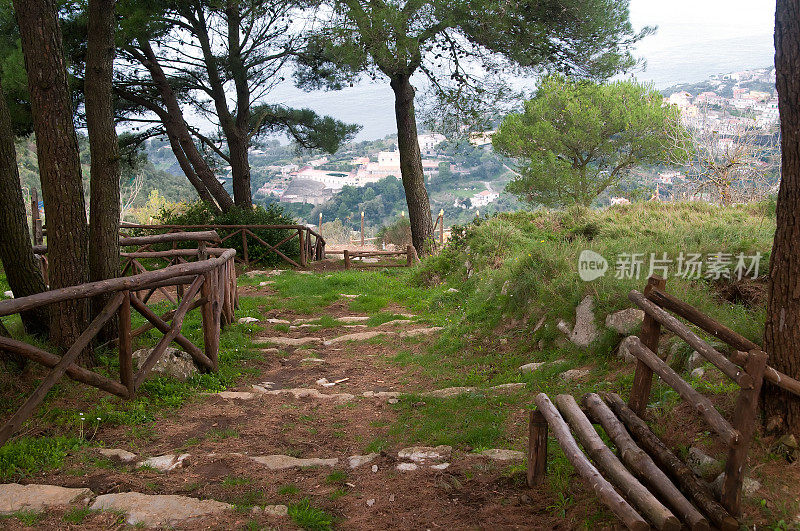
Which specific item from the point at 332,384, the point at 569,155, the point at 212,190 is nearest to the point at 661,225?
the point at 332,384

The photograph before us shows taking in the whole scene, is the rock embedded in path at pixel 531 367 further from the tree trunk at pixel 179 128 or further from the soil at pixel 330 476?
the tree trunk at pixel 179 128

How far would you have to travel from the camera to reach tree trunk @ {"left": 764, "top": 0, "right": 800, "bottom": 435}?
2.69 metres

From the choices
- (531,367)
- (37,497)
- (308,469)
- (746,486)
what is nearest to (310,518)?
(308,469)

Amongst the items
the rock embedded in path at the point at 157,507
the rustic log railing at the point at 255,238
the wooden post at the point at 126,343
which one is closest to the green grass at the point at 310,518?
the rock embedded in path at the point at 157,507

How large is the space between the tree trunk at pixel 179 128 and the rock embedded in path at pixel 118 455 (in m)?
11.9

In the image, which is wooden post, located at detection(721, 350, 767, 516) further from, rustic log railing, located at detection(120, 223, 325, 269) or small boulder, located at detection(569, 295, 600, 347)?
rustic log railing, located at detection(120, 223, 325, 269)

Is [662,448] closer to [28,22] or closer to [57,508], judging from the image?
[57,508]

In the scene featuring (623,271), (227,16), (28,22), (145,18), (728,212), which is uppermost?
(227,16)

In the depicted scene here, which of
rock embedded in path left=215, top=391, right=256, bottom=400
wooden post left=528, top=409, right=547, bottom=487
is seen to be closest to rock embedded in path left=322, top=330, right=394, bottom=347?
rock embedded in path left=215, top=391, right=256, bottom=400

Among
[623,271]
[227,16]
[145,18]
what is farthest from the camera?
[227,16]

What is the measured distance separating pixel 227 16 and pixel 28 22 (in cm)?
1110

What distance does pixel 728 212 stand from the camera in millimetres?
8625

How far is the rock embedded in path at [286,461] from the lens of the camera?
3.56m

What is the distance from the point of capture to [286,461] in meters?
3.63
